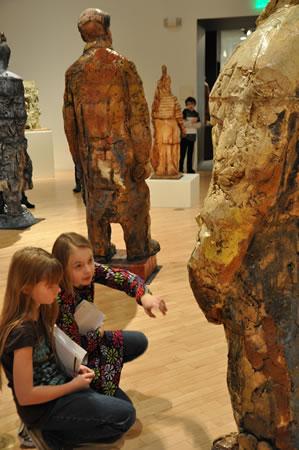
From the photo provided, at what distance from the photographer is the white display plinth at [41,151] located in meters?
10.3

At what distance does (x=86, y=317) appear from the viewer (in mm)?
2555

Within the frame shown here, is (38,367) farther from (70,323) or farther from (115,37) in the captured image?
(115,37)

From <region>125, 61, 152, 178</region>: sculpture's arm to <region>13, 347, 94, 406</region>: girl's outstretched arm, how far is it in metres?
2.46

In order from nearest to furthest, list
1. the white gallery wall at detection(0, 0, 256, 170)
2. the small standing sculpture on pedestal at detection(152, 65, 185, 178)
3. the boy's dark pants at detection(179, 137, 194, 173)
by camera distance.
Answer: the small standing sculpture on pedestal at detection(152, 65, 185, 178), the boy's dark pants at detection(179, 137, 194, 173), the white gallery wall at detection(0, 0, 256, 170)

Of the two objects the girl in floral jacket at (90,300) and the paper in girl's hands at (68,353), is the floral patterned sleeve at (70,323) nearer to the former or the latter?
the girl in floral jacket at (90,300)

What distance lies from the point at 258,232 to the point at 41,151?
9.38m

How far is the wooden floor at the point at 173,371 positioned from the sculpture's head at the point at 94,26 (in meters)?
1.99

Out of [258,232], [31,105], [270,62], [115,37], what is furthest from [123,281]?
[115,37]

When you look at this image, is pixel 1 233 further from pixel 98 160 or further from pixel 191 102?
pixel 191 102

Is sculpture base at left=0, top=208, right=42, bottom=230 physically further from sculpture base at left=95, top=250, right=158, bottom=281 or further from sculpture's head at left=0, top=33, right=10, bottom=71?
sculpture base at left=95, top=250, right=158, bottom=281

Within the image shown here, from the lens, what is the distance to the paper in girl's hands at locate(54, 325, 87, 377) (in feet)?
7.42

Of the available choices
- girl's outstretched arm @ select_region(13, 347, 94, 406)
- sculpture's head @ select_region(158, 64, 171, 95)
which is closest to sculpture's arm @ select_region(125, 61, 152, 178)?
girl's outstretched arm @ select_region(13, 347, 94, 406)

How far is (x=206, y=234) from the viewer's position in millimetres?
1507

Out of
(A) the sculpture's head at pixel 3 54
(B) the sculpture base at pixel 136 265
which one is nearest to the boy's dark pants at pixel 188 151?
(A) the sculpture's head at pixel 3 54
